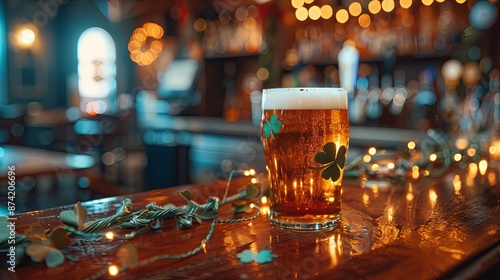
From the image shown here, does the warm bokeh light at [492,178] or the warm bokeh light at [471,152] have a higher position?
the warm bokeh light at [471,152]

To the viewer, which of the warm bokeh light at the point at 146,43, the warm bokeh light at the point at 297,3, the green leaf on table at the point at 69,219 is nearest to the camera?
the green leaf on table at the point at 69,219

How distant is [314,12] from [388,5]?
33.3 inches

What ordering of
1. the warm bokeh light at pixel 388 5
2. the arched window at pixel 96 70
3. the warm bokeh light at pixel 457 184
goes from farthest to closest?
the arched window at pixel 96 70, the warm bokeh light at pixel 388 5, the warm bokeh light at pixel 457 184

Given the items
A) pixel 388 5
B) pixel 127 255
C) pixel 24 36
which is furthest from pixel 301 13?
pixel 24 36

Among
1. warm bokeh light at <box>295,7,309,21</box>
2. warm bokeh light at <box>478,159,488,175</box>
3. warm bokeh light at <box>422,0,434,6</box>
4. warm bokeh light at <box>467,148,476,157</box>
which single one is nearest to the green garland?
warm bokeh light at <box>478,159,488,175</box>

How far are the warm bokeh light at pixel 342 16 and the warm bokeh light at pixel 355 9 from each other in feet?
0.30

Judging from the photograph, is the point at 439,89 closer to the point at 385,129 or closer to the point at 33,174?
the point at 385,129

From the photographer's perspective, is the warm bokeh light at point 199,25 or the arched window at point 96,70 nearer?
the warm bokeh light at point 199,25

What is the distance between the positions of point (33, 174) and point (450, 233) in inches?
87.7

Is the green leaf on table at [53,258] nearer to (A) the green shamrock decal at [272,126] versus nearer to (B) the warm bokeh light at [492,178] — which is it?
(A) the green shamrock decal at [272,126]

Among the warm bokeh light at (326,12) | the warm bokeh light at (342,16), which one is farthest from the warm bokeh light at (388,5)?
the warm bokeh light at (326,12)

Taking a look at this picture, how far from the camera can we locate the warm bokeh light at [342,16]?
478 cm

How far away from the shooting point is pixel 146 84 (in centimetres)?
1046

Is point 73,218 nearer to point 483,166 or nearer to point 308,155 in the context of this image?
point 308,155
